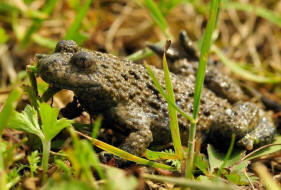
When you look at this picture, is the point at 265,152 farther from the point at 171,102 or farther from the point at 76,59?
the point at 76,59

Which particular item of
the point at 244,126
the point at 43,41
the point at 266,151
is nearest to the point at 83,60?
the point at 244,126

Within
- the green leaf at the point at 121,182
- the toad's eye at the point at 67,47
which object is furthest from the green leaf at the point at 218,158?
the toad's eye at the point at 67,47

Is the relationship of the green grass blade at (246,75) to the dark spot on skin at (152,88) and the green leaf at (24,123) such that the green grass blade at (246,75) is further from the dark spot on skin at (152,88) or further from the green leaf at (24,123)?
the green leaf at (24,123)

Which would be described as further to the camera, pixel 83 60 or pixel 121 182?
pixel 83 60

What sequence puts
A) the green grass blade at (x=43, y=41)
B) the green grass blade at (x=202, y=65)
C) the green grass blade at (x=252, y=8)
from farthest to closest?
1. the green grass blade at (x=252, y=8)
2. the green grass blade at (x=43, y=41)
3. the green grass blade at (x=202, y=65)

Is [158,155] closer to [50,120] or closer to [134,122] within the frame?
[134,122]

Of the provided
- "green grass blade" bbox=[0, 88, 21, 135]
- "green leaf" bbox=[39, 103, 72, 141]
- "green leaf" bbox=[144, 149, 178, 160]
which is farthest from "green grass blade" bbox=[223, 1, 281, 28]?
"green grass blade" bbox=[0, 88, 21, 135]
